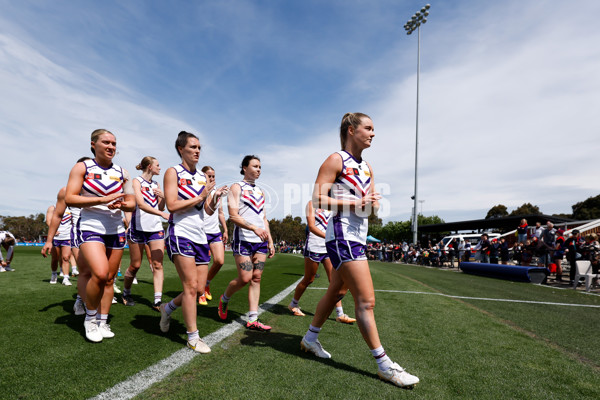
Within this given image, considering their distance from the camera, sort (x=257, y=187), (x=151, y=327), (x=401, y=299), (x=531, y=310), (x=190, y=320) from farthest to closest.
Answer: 1. (x=401, y=299)
2. (x=531, y=310)
3. (x=257, y=187)
4. (x=151, y=327)
5. (x=190, y=320)

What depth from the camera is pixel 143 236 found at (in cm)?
573

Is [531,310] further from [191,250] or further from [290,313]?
[191,250]

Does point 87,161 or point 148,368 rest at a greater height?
point 87,161

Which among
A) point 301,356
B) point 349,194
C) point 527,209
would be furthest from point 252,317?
point 527,209

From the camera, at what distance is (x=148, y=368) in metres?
2.74

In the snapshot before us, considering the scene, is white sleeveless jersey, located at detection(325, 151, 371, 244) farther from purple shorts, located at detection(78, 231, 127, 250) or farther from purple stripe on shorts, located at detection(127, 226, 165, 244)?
purple stripe on shorts, located at detection(127, 226, 165, 244)

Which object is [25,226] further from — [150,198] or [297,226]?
[150,198]

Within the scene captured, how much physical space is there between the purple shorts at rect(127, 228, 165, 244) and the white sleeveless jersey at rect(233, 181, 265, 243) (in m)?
1.88

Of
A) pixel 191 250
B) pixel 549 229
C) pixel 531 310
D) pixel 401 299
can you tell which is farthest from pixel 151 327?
pixel 549 229

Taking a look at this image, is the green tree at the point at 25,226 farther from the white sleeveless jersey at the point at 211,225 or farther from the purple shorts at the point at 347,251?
the purple shorts at the point at 347,251

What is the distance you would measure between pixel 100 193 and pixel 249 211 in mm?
1779

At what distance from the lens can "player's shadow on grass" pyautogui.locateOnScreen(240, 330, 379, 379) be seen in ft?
9.88

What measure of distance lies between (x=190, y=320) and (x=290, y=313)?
7.47 ft

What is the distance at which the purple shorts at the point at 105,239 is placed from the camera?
3545mm
